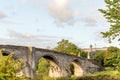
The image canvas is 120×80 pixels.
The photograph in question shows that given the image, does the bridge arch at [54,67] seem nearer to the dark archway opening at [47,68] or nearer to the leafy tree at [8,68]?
the dark archway opening at [47,68]

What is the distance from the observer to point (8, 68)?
12.4 m

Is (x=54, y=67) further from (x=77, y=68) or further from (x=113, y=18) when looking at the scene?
(x=113, y=18)

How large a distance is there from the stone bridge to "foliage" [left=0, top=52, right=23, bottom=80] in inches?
1425

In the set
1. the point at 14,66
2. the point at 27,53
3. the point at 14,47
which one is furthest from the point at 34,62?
the point at 14,66

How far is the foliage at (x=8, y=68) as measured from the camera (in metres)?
12.2

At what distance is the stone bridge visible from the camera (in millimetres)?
53719

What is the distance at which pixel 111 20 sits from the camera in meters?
27.3

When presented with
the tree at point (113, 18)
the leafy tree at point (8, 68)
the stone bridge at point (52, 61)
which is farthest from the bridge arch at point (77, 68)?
the leafy tree at point (8, 68)

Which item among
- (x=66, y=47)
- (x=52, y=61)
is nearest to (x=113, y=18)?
(x=52, y=61)

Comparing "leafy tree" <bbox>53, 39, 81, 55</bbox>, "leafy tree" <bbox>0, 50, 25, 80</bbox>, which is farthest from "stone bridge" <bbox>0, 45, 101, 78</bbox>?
"leafy tree" <bbox>0, 50, 25, 80</bbox>

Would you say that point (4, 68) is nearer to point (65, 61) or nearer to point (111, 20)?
point (111, 20)

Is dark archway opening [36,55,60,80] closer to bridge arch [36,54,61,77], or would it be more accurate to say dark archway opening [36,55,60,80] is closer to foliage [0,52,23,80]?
bridge arch [36,54,61,77]

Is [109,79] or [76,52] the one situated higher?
[76,52]

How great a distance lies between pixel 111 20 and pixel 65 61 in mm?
42450
